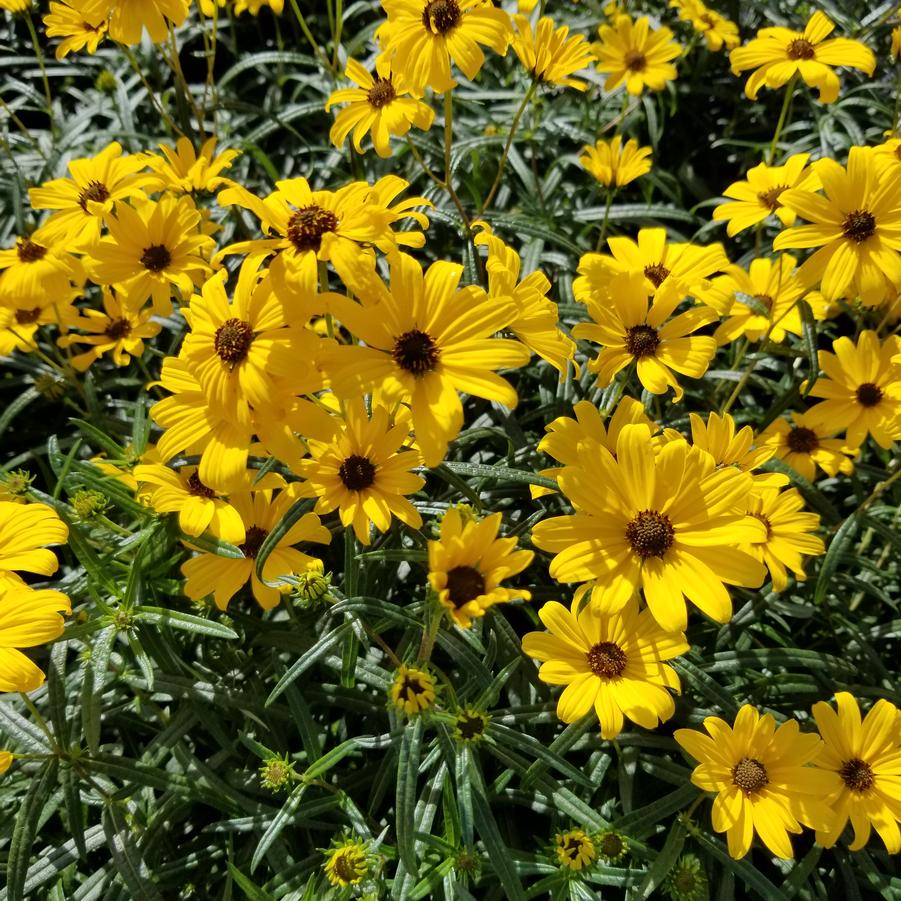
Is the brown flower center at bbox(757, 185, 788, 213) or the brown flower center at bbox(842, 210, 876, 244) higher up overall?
the brown flower center at bbox(842, 210, 876, 244)

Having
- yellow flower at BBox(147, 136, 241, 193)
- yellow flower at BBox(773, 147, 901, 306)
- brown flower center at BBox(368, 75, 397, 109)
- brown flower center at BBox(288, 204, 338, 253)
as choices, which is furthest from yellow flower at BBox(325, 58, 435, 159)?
yellow flower at BBox(773, 147, 901, 306)

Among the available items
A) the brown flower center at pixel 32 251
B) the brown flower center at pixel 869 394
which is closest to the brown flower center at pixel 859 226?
the brown flower center at pixel 869 394

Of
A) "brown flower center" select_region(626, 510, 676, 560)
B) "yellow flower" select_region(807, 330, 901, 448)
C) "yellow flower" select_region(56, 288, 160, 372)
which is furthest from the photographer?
"yellow flower" select_region(56, 288, 160, 372)

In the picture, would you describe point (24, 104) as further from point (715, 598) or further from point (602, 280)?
point (715, 598)

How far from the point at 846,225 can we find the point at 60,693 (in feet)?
7.05

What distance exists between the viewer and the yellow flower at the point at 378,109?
1.95 meters

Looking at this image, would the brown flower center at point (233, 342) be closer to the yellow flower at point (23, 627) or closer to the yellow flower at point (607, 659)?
the yellow flower at point (23, 627)

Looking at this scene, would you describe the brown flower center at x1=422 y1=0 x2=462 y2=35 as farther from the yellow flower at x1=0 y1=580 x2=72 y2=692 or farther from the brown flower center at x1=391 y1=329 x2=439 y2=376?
the yellow flower at x1=0 y1=580 x2=72 y2=692

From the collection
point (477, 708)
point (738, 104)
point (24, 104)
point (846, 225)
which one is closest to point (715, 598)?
point (477, 708)

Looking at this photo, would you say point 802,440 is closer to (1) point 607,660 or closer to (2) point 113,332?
(1) point 607,660

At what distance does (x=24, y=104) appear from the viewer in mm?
3727

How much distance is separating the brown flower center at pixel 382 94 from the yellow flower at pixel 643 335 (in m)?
0.82

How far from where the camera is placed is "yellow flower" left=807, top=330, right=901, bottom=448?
1.98 metres

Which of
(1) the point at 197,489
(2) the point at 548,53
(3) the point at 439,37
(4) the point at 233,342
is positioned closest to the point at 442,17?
(3) the point at 439,37
